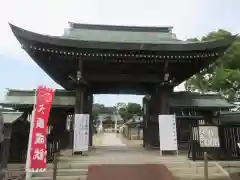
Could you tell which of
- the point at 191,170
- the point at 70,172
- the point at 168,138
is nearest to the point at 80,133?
the point at 70,172

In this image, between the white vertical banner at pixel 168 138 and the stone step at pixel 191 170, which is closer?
the stone step at pixel 191 170

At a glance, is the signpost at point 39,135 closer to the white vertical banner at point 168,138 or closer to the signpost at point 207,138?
the white vertical banner at point 168,138

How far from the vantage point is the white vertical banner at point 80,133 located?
10.5m

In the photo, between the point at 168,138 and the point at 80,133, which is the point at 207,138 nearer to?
the point at 168,138

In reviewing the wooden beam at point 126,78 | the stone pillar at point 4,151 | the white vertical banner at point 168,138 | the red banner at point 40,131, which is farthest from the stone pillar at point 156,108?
the stone pillar at point 4,151

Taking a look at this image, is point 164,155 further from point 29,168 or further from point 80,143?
point 29,168

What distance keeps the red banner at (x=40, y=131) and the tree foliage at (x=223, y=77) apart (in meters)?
16.1

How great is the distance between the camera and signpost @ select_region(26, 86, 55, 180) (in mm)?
7305

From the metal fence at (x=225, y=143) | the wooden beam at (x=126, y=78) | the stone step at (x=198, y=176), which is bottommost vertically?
the stone step at (x=198, y=176)

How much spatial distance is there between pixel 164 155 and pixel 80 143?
3369 millimetres

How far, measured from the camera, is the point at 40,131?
761 centimetres

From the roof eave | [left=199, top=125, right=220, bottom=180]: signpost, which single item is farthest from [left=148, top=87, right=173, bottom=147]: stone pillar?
the roof eave

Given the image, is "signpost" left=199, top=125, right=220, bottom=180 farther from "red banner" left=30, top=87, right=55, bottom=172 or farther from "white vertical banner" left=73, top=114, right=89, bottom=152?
"red banner" left=30, top=87, right=55, bottom=172

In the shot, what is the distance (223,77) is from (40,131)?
16.5 m
